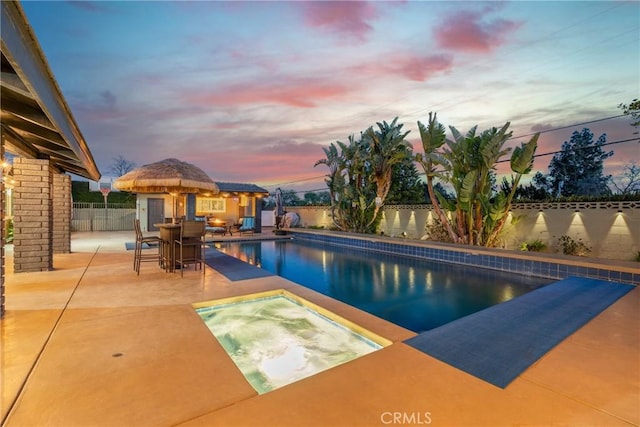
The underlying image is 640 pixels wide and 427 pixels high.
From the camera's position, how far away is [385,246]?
10633mm

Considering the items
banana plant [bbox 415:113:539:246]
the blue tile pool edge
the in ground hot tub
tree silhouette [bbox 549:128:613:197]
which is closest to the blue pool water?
the blue tile pool edge

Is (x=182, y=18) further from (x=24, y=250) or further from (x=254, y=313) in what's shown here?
(x=254, y=313)

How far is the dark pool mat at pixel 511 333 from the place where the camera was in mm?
2462

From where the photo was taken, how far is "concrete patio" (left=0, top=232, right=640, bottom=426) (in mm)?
1755

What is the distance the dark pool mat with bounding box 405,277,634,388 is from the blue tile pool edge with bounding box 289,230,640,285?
3.72 feet

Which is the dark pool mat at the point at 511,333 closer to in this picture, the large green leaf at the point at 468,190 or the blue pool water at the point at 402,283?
the blue pool water at the point at 402,283

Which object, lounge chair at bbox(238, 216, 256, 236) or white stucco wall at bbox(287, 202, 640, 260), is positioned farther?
lounge chair at bbox(238, 216, 256, 236)

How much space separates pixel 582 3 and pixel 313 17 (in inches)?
309

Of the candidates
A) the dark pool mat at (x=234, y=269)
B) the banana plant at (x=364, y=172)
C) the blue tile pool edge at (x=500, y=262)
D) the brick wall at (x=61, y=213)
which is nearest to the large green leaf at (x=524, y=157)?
the blue tile pool edge at (x=500, y=262)

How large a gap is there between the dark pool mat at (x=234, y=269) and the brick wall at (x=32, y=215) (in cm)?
313

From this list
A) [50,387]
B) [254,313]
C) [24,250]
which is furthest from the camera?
[24,250]

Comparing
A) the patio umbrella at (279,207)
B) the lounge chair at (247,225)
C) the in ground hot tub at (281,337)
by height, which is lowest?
the in ground hot tub at (281,337)

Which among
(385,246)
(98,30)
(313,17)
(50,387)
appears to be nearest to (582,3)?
(313,17)

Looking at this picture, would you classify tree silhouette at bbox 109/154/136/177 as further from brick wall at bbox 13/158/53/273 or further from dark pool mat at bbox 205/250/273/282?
dark pool mat at bbox 205/250/273/282
